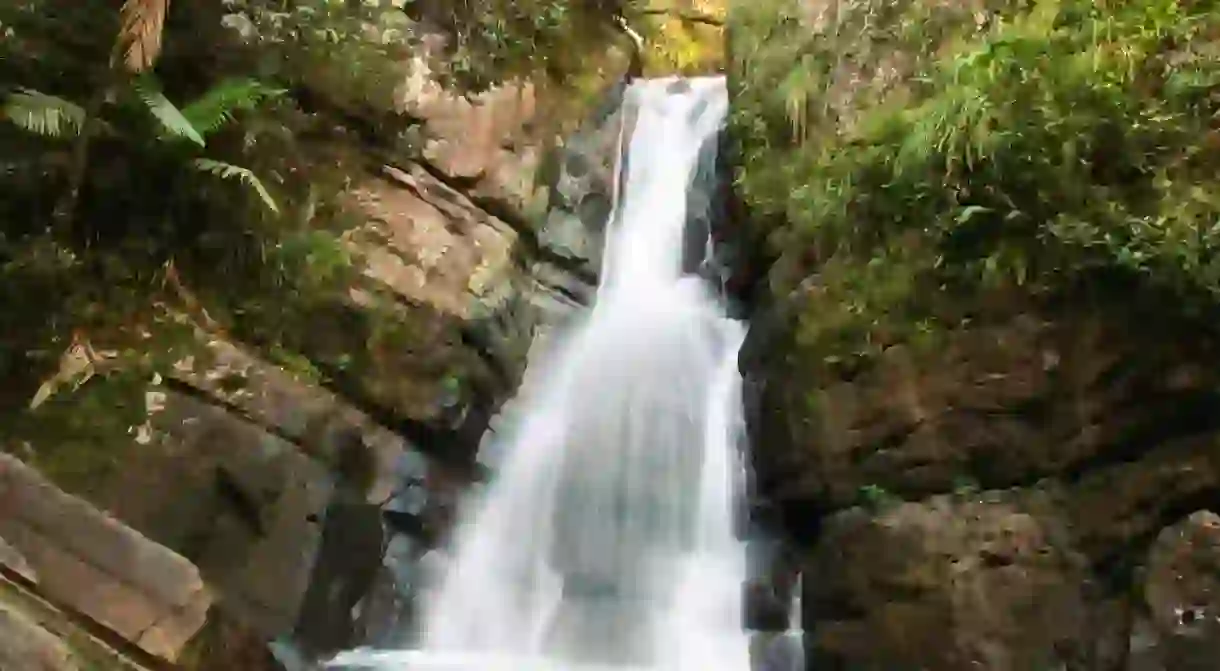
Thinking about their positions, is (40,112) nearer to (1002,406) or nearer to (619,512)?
(619,512)

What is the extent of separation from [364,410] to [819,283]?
3273 millimetres

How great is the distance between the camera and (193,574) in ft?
15.4

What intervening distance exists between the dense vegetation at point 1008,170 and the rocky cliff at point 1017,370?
14 mm

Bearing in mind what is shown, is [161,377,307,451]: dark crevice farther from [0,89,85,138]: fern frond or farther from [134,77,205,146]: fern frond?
[0,89,85,138]: fern frond

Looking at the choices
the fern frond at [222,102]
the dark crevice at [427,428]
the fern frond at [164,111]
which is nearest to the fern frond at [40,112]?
the fern frond at [164,111]

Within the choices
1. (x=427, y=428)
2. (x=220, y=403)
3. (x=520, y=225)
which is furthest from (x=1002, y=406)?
(x=220, y=403)

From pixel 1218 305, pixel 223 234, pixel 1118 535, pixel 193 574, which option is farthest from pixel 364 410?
pixel 1218 305

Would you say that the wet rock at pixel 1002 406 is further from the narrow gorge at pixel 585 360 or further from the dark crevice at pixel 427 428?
the dark crevice at pixel 427 428

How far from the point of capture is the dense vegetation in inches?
205

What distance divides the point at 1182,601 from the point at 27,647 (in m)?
5.09

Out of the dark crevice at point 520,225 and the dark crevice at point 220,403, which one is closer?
the dark crevice at point 220,403

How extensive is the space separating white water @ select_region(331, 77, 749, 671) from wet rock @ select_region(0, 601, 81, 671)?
211 centimetres

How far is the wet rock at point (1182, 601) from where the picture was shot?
450 centimetres

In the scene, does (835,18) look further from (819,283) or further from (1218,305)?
(1218,305)
